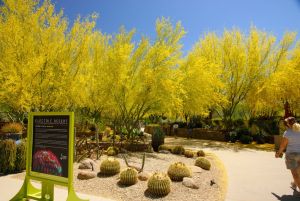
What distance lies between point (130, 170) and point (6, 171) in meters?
4.42

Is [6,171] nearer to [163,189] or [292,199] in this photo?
[163,189]

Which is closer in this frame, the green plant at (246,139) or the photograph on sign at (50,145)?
the photograph on sign at (50,145)

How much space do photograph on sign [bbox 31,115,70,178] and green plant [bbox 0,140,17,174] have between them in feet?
12.8

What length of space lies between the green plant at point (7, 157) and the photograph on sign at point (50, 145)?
391 cm

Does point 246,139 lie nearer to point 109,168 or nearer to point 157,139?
point 157,139

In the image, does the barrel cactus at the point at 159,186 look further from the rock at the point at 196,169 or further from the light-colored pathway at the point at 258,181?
the rock at the point at 196,169

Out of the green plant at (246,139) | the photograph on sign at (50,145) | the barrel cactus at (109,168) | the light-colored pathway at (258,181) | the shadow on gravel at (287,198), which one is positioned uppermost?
the photograph on sign at (50,145)

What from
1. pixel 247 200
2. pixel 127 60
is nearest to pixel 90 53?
pixel 127 60

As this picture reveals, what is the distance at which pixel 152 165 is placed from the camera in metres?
12.1

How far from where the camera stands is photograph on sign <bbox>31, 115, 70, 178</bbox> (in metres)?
6.32

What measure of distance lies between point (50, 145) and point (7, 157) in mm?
4572

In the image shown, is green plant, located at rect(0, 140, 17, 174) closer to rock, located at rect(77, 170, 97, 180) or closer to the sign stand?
rock, located at rect(77, 170, 97, 180)

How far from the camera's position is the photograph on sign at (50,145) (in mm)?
6316

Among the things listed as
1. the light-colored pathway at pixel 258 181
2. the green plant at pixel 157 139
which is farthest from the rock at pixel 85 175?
the green plant at pixel 157 139
